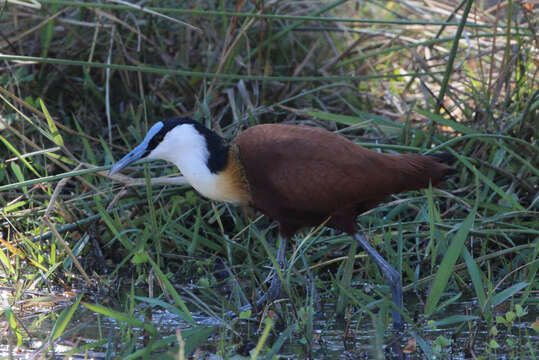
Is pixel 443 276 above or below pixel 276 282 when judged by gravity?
above

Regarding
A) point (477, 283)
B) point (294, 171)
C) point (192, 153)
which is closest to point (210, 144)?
point (192, 153)

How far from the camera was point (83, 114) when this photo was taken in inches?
199

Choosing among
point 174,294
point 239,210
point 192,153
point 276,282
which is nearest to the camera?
point 174,294

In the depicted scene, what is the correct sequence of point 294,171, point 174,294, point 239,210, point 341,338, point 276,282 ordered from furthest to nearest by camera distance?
point 239,210 → point 276,282 → point 294,171 → point 341,338 → point 174,294

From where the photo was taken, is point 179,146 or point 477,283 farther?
point 179,146

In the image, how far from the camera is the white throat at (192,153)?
3389mm

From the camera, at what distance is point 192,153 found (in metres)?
3.40

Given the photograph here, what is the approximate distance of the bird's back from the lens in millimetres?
3311

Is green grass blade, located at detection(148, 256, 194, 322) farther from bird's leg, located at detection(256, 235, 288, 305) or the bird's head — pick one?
the bird's head

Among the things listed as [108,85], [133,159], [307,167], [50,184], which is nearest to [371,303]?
[307,167]

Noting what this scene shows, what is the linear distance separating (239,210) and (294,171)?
952 mm

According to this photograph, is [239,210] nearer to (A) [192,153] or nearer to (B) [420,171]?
(A) [192,153]

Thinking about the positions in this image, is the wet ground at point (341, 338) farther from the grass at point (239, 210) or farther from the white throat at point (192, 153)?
the white throat at point (192, 153)

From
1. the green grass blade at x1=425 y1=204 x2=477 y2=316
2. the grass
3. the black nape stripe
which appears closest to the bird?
the black nape stripe
